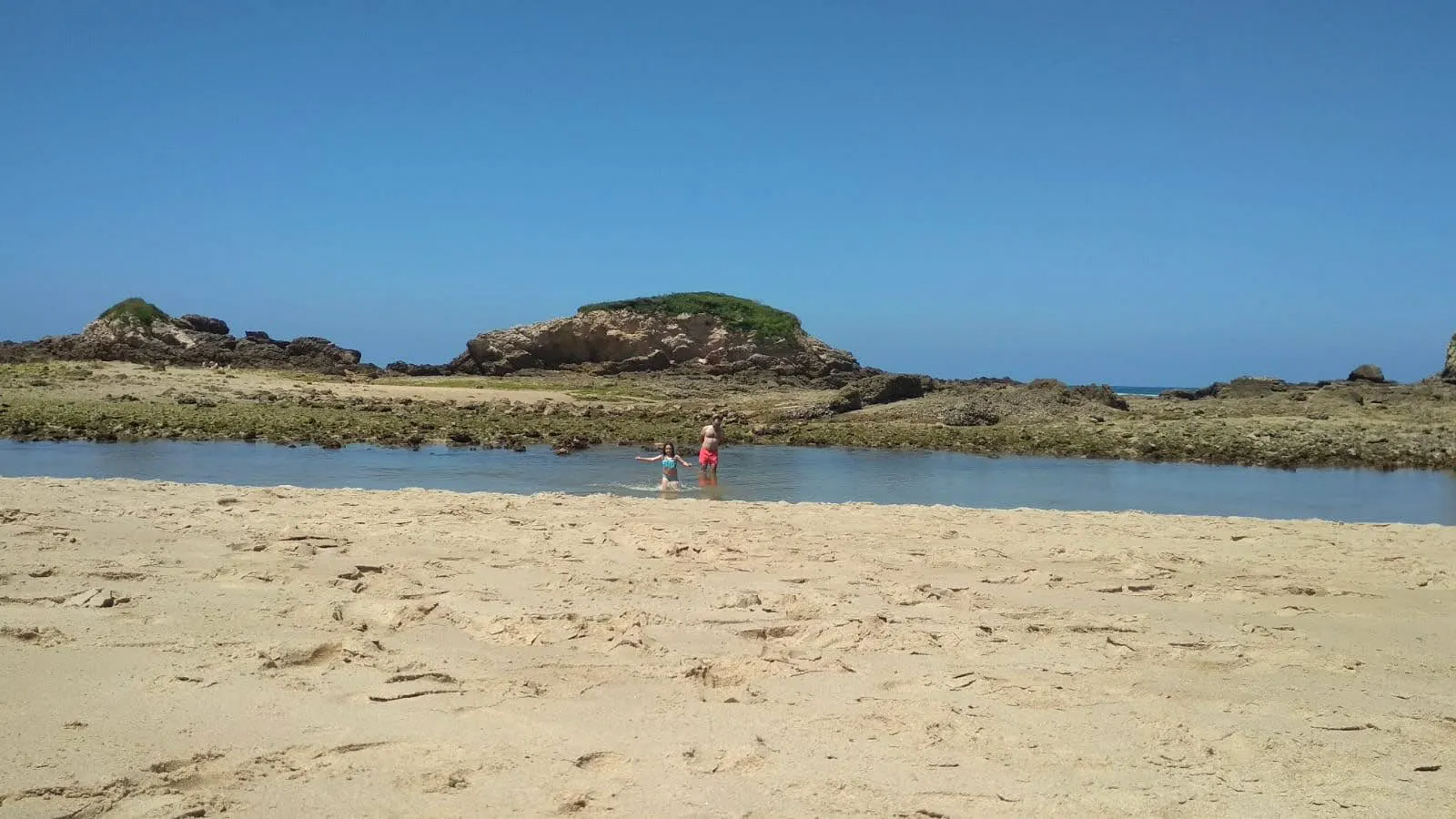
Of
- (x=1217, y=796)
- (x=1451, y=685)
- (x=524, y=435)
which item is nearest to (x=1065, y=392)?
(x=524, y=435)

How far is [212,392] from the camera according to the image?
88.1 feet

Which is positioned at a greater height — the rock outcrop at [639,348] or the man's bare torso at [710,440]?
the rock outcrop at [639,348]

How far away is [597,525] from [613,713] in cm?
464

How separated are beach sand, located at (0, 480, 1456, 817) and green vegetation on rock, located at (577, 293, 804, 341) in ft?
104

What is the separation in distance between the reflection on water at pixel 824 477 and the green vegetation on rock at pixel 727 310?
64.8ft

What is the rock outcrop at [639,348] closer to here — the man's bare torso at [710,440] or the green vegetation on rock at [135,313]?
the green vegetation on rock at [135,313]

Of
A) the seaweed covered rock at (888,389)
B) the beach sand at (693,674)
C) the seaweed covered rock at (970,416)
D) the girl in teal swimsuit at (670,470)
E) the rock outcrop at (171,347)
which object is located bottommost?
the beach sand at (693,674)

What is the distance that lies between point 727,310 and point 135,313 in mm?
22351

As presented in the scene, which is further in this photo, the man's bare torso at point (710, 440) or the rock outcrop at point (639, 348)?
the rock outcrop at point (639, 348)

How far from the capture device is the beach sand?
3551 mm

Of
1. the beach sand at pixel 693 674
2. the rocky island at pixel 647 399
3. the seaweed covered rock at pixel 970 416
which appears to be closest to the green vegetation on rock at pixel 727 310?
the rocky island at pixel 647 399

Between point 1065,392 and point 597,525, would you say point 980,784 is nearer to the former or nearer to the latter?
point 597,525

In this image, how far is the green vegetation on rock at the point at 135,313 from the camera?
3728 centimetres

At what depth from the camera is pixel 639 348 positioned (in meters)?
39.1
